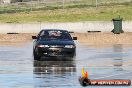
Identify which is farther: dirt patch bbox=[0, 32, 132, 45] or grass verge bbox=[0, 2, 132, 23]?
grass verge bbox=[0, 2, 132, 23]

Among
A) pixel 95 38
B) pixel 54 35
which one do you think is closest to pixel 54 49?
pixel 54 35

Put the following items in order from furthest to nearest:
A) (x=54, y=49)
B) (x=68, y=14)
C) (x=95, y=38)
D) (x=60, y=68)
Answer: (x=68, y=14) < (x=95, y=38) < (x=54, y=49) < (x=60, y=68)

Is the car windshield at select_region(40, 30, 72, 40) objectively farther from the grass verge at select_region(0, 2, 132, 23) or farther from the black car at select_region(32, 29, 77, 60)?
the grass verge at select_region(0, 2, 132, 23)

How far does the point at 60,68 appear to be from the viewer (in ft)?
85.7

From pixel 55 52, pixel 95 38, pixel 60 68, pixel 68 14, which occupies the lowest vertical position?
pixel 95 38

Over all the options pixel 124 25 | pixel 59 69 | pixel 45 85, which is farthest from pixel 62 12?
pixel 45 85

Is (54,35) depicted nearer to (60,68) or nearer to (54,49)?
(54,49)

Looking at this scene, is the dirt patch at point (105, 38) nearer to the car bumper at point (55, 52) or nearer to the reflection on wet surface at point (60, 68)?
the reflection on wet surface at point (60, 68)

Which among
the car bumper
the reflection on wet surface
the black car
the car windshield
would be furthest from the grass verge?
the car bumper

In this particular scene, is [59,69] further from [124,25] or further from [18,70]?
[124,25]

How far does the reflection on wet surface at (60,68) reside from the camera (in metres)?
20.9

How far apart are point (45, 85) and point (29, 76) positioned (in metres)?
2.83

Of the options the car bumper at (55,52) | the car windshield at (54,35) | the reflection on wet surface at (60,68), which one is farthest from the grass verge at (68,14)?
the car bumper at (55,52)

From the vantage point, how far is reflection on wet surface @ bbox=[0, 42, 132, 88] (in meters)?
20.9
